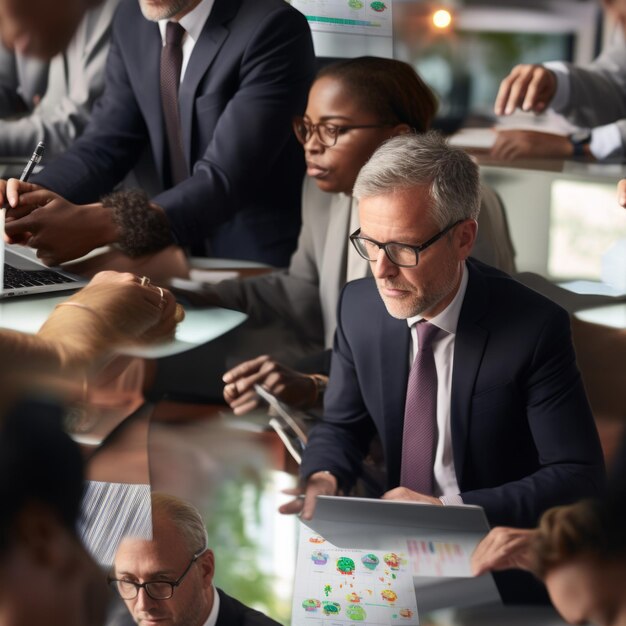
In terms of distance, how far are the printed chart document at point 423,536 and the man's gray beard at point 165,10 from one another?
114 cm

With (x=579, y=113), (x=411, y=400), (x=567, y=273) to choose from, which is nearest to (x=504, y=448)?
(x=411, y=400)

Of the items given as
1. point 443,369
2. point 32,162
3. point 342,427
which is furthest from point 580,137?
point 32,162

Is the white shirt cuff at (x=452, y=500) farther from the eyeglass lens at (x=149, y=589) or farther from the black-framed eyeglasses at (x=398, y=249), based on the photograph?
the eyeglass lens at (x=149, y=589)

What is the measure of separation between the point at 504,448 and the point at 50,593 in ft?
3.63

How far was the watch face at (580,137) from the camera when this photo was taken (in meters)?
1.95

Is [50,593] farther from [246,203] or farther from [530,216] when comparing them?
[530,216]

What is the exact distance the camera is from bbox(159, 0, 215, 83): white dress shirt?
1993 millimetres

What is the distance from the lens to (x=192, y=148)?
2.04 metres

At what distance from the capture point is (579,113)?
1.96 m

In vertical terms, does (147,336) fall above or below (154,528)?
above

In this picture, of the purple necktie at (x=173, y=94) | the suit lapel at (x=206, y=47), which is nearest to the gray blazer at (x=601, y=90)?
the suit lapel at (x=206, y=47)

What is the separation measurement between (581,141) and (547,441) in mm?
655

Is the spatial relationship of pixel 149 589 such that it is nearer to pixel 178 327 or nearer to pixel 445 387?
pixel 178 327

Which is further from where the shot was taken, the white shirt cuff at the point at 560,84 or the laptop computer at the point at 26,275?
the laptop computer at the point at 26,275
